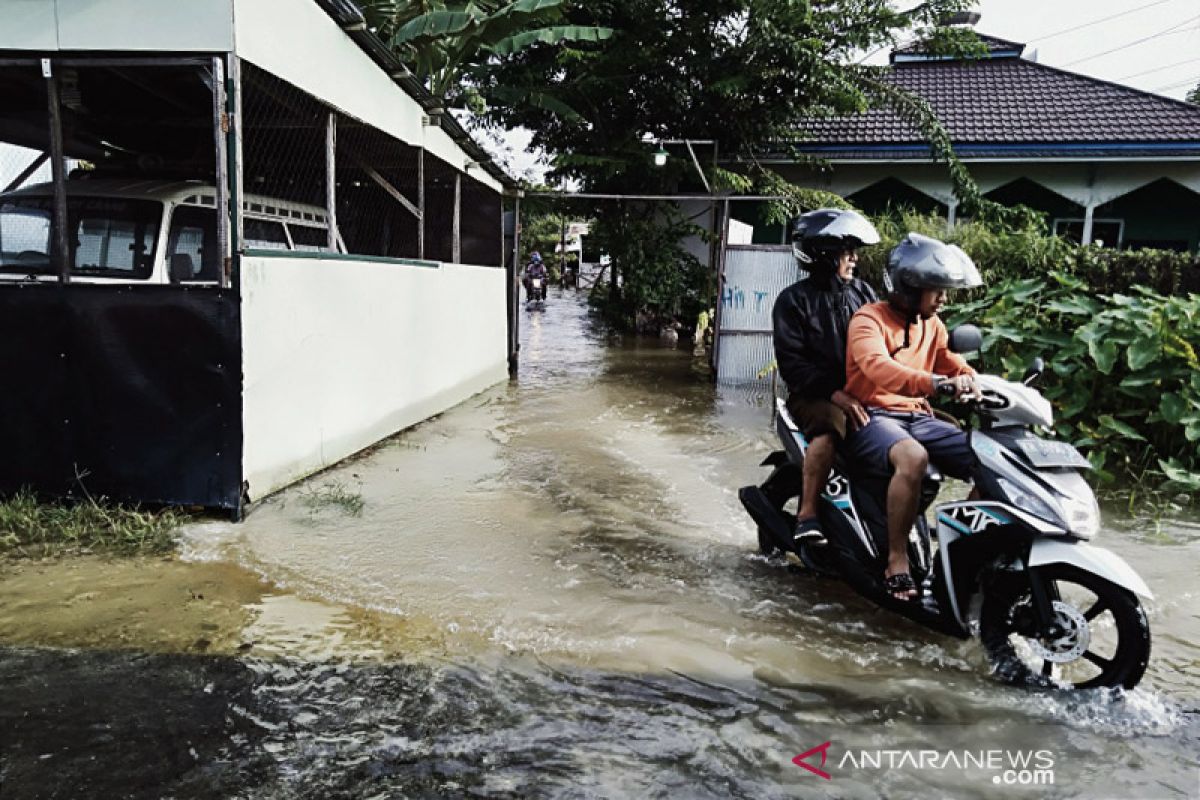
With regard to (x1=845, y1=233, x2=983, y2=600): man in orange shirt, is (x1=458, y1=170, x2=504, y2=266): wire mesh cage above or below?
above

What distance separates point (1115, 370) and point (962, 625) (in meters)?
4.09

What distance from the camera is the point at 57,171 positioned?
16.2 feet

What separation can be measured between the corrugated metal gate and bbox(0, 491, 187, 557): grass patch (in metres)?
7.76

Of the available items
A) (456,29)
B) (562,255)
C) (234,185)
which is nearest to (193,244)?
(234,185)

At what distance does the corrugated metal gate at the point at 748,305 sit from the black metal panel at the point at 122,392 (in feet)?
24.0

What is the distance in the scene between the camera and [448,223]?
34.1 feet

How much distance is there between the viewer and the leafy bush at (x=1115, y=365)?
247 inches

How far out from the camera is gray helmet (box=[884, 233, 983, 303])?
362 centimetres

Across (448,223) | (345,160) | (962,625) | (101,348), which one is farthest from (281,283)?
(448,223)

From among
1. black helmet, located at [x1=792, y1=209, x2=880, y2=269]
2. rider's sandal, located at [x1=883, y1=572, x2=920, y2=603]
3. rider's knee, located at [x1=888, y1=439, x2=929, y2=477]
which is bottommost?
rider's sandal, located at [x1=883, y1=572, x2=920, y2=603]

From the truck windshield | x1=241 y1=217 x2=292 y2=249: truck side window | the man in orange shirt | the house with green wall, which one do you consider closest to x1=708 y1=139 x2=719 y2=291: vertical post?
the house with green wall

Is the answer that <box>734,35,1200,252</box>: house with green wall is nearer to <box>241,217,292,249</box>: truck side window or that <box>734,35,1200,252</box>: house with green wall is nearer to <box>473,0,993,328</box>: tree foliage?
<box>473,0,993,328</box>: tree foliage

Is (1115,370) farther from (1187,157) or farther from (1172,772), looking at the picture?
(1187,157)

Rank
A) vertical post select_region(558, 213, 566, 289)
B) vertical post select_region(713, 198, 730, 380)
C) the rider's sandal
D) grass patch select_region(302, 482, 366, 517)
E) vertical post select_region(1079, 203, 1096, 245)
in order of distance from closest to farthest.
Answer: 1. the rider's sandal
2. grass patch select_region(302, 482, 366, 517)
3. vertical post select_region(713, 198, 730, 380)
4. vertical post select_region(1079, 203, 1096, 245)
5. vertical post select_region(558, 213, 566, 289)
